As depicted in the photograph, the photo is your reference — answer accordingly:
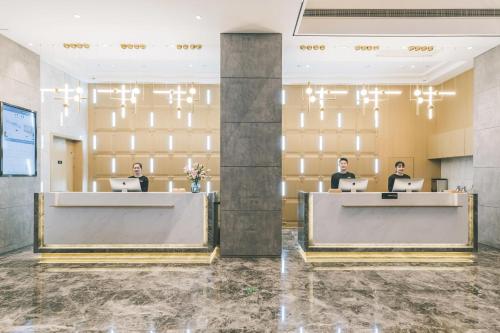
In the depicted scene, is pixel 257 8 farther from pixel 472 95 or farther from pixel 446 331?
pixel 472 95

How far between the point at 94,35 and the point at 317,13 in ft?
13.0

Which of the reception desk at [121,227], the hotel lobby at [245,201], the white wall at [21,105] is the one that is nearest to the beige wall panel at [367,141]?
the hotel lobby at [245,201]

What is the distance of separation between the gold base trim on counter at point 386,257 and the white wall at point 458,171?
2.62 m

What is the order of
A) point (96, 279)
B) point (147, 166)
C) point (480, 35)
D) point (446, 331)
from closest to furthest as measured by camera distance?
point (446, 331) < point (96, 279) < point (480, 35) < point (147, 166)

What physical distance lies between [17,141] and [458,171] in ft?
31.3

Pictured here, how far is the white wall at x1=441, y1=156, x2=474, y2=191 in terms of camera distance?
782 cm

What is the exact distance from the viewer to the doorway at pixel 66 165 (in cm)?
770

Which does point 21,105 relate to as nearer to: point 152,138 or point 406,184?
point 152,138

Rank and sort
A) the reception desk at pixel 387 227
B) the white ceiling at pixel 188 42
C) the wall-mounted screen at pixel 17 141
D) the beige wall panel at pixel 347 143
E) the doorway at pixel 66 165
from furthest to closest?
the beige wall panel at pixel 347 143
the doorway at pixel 66 165
the wall-mounted screen at pixel 17 141
the reception desk at pixel 387 227
the white ceiling at pixel 188 42

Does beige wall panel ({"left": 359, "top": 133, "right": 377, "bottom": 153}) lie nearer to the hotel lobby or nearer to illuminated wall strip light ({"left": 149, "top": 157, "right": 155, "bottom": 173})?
the hotel lobby

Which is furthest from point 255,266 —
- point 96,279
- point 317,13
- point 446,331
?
point 317,13

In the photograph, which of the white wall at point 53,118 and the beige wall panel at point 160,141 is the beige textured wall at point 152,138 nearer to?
the beige wall panel at point 160,141

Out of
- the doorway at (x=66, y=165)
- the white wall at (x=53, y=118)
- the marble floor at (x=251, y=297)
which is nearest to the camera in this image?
the marble floor at (x=251, y=297)

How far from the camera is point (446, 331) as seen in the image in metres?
3.01
